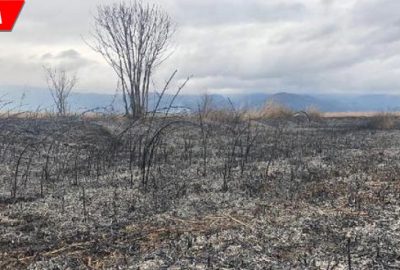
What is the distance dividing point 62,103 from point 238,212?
908 inches

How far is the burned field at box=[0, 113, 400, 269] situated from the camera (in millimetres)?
3506

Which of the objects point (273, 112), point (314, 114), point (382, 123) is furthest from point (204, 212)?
point (314, 114)

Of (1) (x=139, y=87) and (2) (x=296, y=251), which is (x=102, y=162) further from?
(1) (x=139, y=87)

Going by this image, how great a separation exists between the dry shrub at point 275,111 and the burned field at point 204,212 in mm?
10162

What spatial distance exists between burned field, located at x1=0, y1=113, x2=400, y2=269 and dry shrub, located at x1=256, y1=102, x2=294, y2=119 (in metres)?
10.2

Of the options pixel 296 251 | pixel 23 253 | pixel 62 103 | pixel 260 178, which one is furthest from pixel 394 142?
pixel 62 103

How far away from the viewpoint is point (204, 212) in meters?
4.88

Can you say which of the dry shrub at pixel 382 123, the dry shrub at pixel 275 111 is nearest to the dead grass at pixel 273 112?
the dry shrub at pixel 275 111

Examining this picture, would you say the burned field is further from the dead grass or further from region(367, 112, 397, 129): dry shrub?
the dead grass

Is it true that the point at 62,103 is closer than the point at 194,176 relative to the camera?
No

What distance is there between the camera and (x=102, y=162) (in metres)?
8.45

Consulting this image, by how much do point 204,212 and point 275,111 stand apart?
1520cm

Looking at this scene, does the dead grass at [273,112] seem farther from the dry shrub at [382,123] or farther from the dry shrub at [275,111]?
the dry shrub at [382,123]

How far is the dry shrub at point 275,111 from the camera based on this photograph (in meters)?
19.4
